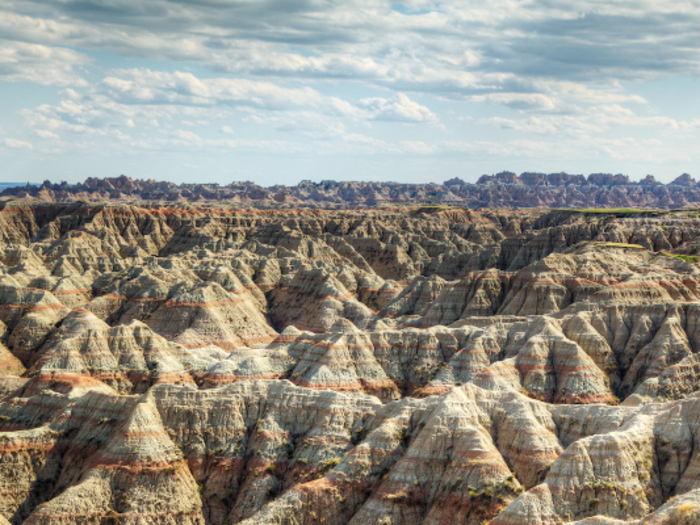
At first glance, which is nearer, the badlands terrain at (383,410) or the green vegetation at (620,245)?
the badlands terrain at (383,410)

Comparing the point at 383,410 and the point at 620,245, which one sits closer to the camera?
the point at 383,410

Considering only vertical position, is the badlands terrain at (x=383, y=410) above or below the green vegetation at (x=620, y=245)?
below

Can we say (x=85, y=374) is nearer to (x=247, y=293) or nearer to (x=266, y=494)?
(x=266, y=494)

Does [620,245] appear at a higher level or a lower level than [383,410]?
higher

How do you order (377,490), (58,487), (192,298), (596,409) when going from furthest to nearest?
(192,298) → (58,487) → (596,409) → (377,490)

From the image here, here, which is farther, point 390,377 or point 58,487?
point 390,377

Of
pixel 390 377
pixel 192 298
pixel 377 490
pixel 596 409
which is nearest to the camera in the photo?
pixel 377 490

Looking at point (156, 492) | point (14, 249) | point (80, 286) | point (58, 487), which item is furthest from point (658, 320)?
point (14, 249)

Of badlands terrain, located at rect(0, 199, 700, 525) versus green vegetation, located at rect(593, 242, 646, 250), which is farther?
green vegetation, located at rect(593, 242, 646, 250)
